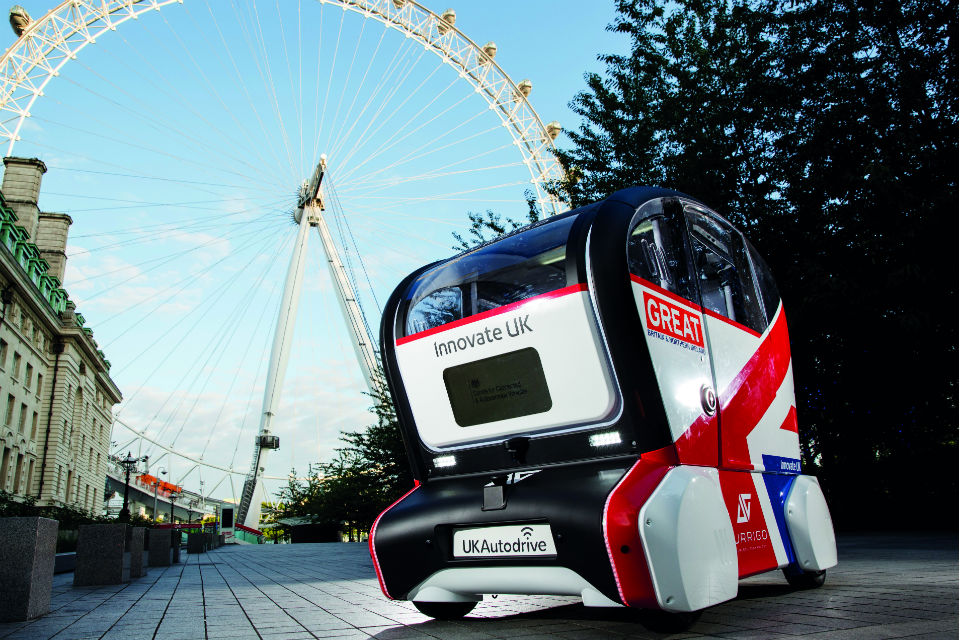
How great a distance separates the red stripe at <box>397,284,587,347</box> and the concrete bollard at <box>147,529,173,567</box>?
1109 cm

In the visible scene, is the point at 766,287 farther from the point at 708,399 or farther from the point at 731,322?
the point at 708,399

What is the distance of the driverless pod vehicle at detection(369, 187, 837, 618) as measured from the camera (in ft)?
12.7

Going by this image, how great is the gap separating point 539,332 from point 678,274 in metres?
0.96

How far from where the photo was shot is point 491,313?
181 inches

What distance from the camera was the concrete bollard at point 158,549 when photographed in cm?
1399

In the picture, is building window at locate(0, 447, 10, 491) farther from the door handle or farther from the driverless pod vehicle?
the door handle

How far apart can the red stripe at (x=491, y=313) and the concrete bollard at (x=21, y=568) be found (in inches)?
124

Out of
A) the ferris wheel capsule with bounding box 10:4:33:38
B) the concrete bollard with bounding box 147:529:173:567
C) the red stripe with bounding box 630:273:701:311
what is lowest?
the concrete bollard with bounding box 147:529:173:567

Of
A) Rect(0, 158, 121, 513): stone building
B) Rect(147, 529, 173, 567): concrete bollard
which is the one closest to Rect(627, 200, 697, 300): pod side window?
Rect(147, 529, 173, 567): concrete bollard

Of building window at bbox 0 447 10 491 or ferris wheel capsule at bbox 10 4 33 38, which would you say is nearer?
ferris wheel capsule at bbox 10 4 33 38

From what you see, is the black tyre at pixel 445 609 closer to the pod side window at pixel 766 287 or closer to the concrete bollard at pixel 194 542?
the pod side window at pixel 766 287

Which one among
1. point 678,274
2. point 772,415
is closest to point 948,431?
point 772,415

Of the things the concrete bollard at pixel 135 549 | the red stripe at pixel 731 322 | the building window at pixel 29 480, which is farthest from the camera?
the building window at pixel 29 480

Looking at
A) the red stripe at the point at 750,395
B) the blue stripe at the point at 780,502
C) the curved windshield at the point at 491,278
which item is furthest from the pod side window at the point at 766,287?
the curved windshield at the point at 491,278
